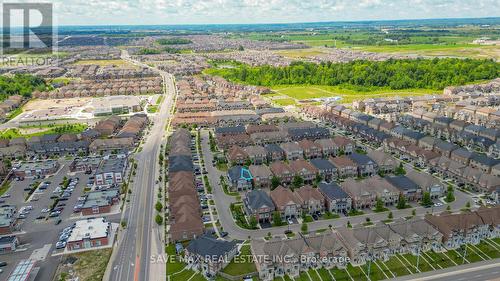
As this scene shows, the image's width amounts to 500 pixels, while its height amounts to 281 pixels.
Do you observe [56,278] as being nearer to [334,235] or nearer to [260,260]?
[260,260]

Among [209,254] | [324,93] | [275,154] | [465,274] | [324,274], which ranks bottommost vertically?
[324,274]

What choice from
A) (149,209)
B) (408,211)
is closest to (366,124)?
(408,211)

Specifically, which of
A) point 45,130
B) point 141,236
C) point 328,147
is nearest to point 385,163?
point 328,147

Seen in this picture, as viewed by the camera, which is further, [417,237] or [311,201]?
[311,201]

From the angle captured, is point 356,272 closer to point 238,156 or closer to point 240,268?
point 240,268

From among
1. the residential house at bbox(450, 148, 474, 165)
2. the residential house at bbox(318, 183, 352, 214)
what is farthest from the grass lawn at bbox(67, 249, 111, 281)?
the residential house at bbox(450, 148, 474, 165)

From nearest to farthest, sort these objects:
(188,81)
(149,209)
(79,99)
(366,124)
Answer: (149,209) → (366,124) → (79,99) → (188,81)

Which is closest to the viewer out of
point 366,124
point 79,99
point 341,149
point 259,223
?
point 259,223

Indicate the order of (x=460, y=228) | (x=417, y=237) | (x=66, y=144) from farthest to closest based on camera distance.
Answer: (x=66, y=144), (x=460, y=228), (x=417, y=237)
